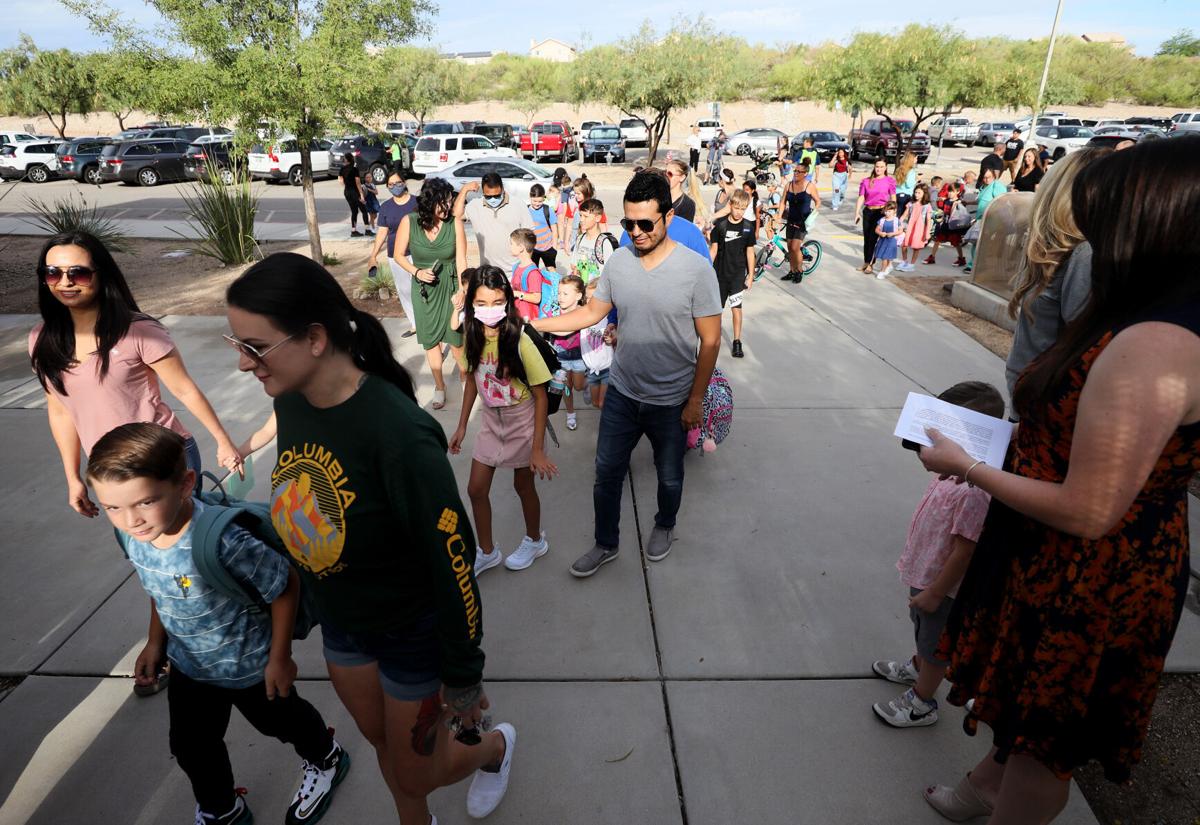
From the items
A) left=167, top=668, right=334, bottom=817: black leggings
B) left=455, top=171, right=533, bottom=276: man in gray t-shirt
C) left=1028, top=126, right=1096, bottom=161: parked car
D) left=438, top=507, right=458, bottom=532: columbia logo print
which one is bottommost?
left=167, top=668, right=334, bottom=817: black leggings

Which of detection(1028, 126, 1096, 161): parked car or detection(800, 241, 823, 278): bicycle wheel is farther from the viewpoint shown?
detection(1028, 126, 1096, 161): parked car

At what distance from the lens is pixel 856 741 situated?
2.64 m

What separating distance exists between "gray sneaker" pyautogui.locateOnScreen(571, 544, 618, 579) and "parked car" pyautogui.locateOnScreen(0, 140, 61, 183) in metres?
29.0

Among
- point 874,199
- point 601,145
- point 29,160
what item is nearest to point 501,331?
point 874,199

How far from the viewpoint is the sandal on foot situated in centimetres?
229

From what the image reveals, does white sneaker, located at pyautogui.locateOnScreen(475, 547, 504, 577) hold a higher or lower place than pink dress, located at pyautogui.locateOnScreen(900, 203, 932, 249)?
lower

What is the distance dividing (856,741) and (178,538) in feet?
8.13

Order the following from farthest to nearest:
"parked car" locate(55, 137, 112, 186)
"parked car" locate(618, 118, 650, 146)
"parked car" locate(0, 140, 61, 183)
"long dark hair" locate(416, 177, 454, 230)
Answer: "parked car" locate(618, 118, 650, 146), "parked car" locate(0, 140, 61, 183), "parked car" locate(55, 137, 112, 186), "long dark hair" locate(416, 177, 454, 230)

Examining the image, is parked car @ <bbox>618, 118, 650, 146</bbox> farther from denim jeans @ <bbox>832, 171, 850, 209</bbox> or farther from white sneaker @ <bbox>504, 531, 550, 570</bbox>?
white sneaker @ <bbox>504, 531, 550, 570</bbox>

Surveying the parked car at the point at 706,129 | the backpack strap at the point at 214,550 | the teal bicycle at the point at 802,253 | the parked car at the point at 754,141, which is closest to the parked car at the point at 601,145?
the parked car at the point at 706,129

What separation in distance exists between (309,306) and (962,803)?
8.48ft

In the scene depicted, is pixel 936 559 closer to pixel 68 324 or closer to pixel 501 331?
pixel 501 331

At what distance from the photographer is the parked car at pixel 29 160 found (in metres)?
23.2

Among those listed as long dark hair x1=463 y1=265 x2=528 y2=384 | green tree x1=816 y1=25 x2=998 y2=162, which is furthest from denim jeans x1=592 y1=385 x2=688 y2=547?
green tree x1=816 y1=25 x2=998 y2=162
